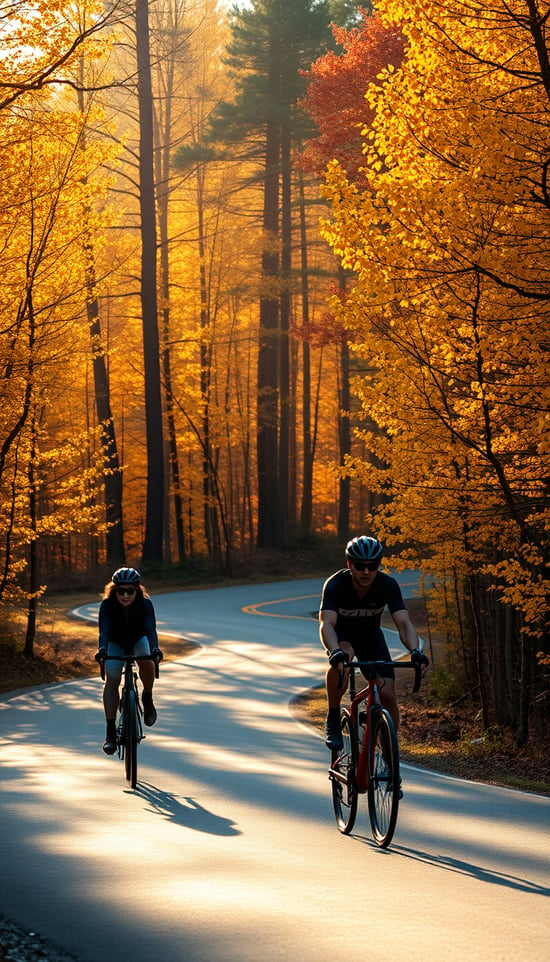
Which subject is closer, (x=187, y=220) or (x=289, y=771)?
(x=289, y=771)

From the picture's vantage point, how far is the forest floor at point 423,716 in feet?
46.6

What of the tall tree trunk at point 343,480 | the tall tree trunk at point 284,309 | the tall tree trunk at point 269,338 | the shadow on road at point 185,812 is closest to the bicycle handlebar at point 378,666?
the shadow on road at point 185,812

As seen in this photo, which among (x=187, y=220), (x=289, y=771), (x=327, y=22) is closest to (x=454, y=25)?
(x=289, y=771)

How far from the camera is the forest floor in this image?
14.2 meters

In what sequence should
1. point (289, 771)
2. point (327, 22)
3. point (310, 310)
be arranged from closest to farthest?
point (289, 771) < point (327, 22) < point (310, 310)

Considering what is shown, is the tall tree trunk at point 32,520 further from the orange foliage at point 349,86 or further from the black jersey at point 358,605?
the black jersey at point 358,605

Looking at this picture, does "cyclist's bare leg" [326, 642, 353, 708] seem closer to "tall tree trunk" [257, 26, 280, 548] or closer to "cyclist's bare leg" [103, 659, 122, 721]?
"cyclist's bare leg" [103, 659, 122, 721]

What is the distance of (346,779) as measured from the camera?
9.00 metres

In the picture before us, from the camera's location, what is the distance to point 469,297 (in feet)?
41.4

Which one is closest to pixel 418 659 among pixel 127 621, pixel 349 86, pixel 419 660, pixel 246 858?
pixel 419 660

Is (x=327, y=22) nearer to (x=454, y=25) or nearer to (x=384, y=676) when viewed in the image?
(x=454, y=25)

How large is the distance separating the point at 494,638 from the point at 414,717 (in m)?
2.19

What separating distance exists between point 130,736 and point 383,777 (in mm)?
3806

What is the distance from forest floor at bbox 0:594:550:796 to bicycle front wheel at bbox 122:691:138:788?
390 cm
